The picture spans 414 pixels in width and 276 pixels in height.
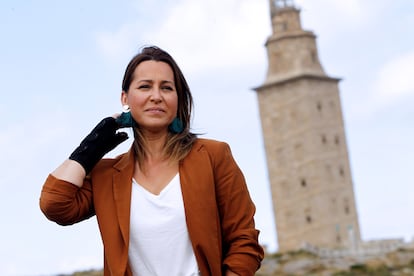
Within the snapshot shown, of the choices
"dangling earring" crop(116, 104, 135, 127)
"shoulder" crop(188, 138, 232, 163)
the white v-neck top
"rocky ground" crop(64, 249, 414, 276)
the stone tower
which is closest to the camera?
the white v-neck top

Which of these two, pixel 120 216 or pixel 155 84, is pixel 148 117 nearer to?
pixel 155 84

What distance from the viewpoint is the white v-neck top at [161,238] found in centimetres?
412

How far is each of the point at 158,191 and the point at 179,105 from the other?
372 millimetres

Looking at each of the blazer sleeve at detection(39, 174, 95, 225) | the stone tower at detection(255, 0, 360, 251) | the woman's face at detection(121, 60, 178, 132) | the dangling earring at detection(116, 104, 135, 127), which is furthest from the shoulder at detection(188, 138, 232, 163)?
the stone tower at detection(255, 0, 360, 251)

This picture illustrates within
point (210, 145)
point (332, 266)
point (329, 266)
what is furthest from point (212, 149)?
point (329, 266)

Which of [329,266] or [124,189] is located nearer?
[124,189]

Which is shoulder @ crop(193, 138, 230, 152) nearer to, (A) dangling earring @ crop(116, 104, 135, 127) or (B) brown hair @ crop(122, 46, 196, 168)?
(B) brown hair @ crop(122, 46, 196, 168)

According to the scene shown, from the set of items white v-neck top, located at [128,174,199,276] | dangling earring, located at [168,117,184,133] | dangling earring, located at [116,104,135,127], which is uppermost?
dangling earring, located at [116,104,135,127]

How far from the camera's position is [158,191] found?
13.7ft

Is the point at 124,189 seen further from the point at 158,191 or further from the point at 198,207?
the point at 198,207

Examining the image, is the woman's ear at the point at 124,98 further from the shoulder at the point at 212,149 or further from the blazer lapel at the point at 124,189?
the shoulder at the point at 212,149

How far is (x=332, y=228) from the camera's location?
69.5 metres

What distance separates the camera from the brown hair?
430cm

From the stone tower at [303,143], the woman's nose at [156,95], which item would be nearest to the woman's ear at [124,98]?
the woman's nose at [156,95]
